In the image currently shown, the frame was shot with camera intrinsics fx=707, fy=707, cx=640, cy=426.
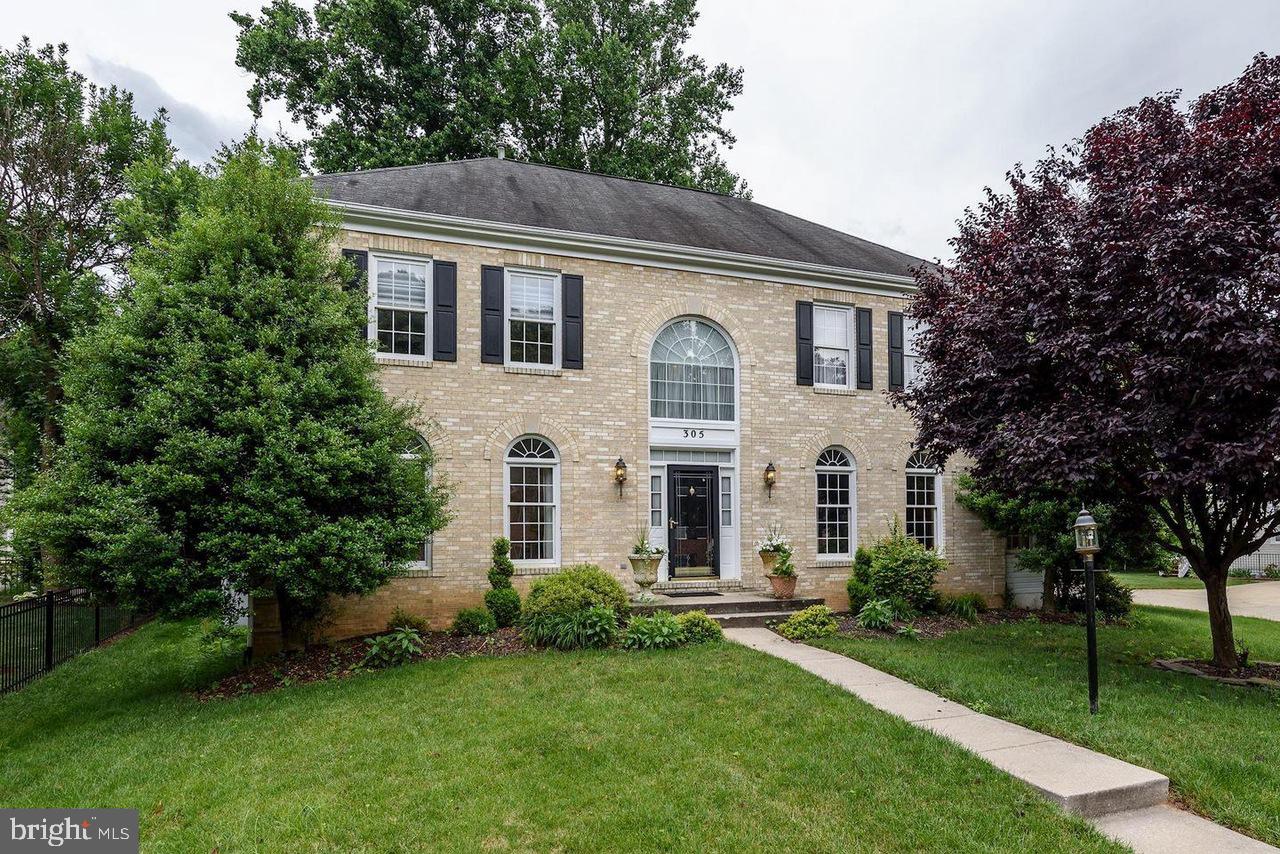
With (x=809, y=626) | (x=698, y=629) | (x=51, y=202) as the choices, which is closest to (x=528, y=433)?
(x=698, y=629)

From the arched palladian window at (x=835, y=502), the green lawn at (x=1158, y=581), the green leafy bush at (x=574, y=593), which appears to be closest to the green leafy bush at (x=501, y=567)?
the green leafy bush at (x=574, y=593)

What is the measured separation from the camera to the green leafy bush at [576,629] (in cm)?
929

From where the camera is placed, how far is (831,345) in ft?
45.6

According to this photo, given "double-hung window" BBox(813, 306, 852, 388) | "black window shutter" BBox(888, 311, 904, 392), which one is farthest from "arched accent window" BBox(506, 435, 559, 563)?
"black window shutter" BBox(888, 311, 904, 392)

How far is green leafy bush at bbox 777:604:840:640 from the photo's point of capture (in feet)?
33.2

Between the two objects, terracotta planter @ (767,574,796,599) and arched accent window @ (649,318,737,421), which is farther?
arched accent window @ (649,318,737,421)

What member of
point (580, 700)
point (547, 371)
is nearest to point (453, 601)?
point (547, 371)

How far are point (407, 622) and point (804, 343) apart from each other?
857 cm

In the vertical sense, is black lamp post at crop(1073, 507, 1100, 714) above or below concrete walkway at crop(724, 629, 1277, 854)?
above

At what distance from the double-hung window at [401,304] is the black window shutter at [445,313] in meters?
0.14

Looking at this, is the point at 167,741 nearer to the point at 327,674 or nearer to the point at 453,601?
the point at 327,674

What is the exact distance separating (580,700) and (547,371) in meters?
6.21

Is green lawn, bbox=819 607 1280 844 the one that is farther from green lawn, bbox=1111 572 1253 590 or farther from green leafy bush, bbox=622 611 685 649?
green lawn, bbox=1111 572 1253 590

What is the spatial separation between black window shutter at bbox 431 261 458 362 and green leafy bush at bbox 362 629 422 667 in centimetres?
433
